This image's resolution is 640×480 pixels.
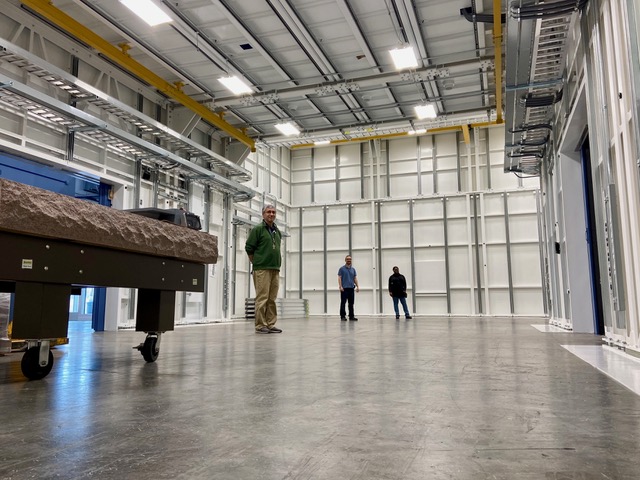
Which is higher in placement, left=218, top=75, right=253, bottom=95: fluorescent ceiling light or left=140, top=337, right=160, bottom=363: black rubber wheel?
left=218, top=75, right=253, bottom=95: fluorescent ceiling light

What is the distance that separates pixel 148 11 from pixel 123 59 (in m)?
1.93

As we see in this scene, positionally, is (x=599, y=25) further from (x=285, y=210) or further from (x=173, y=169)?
(x=285, y=210)

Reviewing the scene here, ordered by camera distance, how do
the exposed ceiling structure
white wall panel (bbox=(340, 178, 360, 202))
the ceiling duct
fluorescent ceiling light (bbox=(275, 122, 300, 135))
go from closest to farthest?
the ceiling duct
the exposed ceiling structure
fluorescent ceiling light (bbox=(275, 122, 300, 135))
white wall panel (bbox=(340, 178, 360, 202))

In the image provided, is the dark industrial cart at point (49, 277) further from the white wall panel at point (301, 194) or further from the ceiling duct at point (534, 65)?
the white wall panel at point (301, 194)

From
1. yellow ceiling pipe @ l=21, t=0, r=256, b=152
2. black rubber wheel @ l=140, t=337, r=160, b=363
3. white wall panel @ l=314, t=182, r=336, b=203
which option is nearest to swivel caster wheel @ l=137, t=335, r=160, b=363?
black rubber wheel @ l=140, t=337, r=160, b=363

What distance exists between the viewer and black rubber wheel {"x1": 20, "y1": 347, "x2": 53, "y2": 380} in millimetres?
2742

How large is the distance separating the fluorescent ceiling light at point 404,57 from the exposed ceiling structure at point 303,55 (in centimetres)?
18

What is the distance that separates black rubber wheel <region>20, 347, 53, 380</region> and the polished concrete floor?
8 centimetres

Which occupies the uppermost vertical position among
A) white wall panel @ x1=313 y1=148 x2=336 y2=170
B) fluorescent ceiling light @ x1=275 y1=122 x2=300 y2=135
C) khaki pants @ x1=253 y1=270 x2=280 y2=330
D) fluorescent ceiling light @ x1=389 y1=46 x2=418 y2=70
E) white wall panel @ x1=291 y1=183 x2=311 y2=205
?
white wall panel @ x1=313 y1=148 x2=336 y2=170

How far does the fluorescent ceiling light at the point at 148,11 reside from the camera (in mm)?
7637

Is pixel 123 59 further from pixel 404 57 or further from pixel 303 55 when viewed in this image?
pixel 404 57

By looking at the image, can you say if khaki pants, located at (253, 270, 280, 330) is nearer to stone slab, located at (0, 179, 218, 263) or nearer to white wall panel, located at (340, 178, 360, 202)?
stone slab, located at (0, 179, 218, 263)

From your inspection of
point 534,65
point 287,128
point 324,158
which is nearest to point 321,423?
point 534,65

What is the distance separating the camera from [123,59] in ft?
31.1
